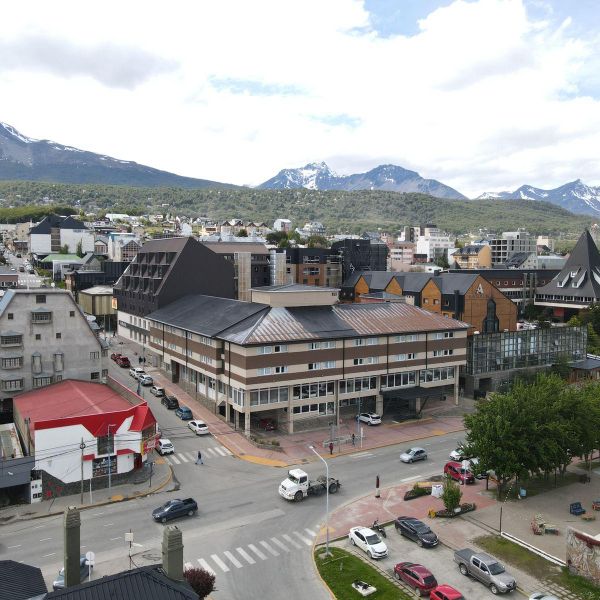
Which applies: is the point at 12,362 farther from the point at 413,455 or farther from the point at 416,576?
the point at 416,576

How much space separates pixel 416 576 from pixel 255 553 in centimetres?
1027

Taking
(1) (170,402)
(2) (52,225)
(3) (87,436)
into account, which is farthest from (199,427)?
(2) (52,225)

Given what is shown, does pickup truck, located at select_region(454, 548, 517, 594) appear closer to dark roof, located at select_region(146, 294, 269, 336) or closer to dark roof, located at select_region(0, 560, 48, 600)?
dark roof, located at select_region(0, 560, 48, 600)

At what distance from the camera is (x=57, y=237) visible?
187125mm

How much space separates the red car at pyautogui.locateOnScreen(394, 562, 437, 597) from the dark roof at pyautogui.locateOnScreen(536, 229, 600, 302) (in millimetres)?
119198

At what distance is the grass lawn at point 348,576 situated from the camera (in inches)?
1192

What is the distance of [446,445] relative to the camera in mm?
56938

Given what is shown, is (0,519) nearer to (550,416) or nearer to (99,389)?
(99,389)

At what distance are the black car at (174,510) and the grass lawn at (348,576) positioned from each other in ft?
33.4

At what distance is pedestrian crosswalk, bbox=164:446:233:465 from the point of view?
51.1 meters

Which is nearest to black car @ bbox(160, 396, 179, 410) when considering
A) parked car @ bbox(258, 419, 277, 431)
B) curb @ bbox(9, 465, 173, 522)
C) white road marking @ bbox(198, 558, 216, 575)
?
parked car @ bbox(258, 419, 277, 431)

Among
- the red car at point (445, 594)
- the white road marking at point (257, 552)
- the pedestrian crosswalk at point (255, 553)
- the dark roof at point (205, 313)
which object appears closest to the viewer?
the red car at point (445, 594)

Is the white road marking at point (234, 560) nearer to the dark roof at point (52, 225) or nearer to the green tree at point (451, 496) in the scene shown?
the green tree at point (451, 496)

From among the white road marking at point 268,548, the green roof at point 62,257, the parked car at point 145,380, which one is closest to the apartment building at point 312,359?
the parked car at point 145,380
